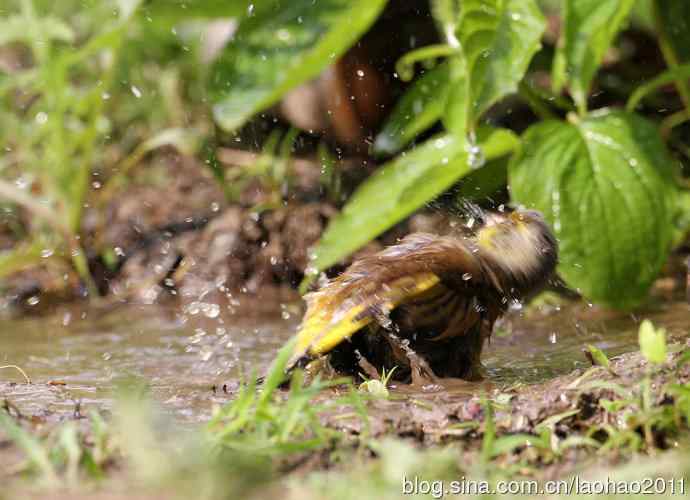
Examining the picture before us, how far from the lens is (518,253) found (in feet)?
10.5

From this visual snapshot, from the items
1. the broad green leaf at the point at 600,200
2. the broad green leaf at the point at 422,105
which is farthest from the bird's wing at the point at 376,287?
the broad green leaf at the point at 422,105

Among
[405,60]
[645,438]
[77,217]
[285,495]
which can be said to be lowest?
[645,438]

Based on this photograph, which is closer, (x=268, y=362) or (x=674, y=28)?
(x=268, y=362)

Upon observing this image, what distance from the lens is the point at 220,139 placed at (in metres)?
5.65

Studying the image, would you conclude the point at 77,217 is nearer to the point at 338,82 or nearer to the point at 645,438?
the point at 338,82

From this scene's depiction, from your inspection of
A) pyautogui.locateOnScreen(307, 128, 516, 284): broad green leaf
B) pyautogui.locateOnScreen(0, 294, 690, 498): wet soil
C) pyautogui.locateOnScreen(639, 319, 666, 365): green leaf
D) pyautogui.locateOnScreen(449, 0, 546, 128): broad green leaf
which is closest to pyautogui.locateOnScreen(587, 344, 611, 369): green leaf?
pyautogui.locateOnScreen(0, 294, 690, 498): wet soil

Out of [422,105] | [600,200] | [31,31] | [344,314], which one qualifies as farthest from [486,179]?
[31,31]

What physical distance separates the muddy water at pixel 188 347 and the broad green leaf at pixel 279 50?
80cm

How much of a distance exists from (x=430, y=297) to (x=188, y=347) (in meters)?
1.43

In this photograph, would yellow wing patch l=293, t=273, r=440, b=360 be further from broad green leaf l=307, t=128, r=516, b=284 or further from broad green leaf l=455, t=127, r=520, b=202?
broad green leaf l=455, t=127, r=520, b=202

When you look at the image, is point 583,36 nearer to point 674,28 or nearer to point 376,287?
point 674,28

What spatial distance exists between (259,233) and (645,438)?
302 centimetres

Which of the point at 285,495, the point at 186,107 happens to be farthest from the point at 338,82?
the point at 285,495

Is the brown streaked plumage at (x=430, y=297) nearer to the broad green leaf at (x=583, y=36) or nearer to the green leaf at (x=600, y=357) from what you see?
the green leaf at (x=600, y=357)
